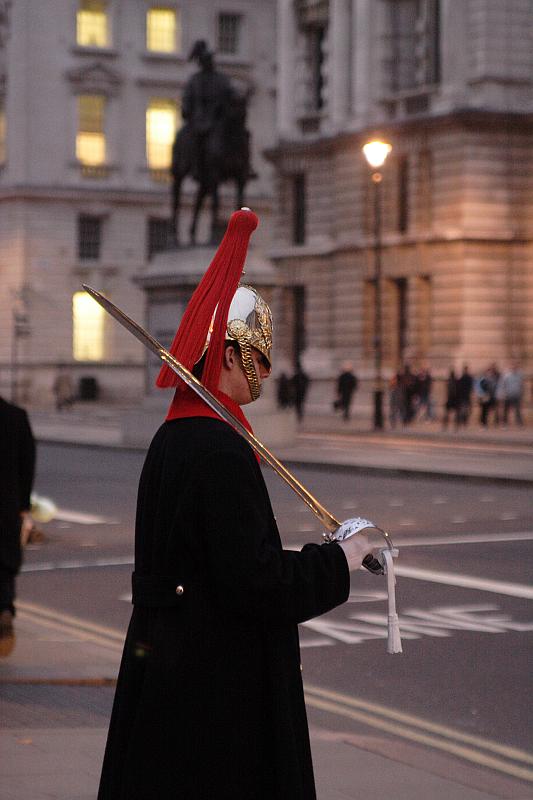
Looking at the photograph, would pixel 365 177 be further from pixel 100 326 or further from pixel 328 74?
pixel 100 326

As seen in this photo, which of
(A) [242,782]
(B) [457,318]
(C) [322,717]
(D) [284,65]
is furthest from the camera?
(D) [284,65]

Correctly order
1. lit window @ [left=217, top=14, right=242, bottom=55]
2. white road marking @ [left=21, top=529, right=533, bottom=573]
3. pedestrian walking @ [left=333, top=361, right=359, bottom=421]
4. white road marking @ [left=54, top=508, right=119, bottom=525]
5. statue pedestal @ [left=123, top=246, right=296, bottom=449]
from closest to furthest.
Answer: white road marking @ [left=21, top=529, right=533, bottom=573] < white road marking @ [left=54, top=508, right=119, bottom=525] < statue pedestal @ [left=123, top=246, right=296, bottom=449] < pedestrian walking @ [left=333, top=361, right=359, bottom=421] < lit window @ [left=217, top=14, right=242, bottom=55]

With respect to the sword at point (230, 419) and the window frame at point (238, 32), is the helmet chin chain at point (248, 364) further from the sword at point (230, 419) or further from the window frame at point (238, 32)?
the window frame at point (238, 32)

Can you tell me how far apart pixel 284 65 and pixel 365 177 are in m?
7.21

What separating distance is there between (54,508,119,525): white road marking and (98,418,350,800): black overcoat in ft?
48.6

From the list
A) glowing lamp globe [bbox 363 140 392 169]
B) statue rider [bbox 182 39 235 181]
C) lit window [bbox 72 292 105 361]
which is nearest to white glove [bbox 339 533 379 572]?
statue rider [bbox 182 39 235 181]

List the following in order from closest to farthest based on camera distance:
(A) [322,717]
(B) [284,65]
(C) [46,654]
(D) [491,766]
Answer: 1. (D) [491,766]
2. (A) [322,717]
3. (C) [46,654]
4. (B) [284,65]

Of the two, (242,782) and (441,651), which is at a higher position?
(242,782)

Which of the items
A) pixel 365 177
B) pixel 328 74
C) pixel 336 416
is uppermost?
pixel 328 74

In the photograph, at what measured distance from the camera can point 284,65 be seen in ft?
198

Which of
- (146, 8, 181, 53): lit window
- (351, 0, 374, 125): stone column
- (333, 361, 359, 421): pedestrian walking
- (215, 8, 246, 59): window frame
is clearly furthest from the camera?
(215, 8, 246, 59): window frame

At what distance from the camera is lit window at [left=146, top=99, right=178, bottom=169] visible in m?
72.8

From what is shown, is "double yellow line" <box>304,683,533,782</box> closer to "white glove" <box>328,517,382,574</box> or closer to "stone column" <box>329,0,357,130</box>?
"white glove" <box>328,517,382,574</box>

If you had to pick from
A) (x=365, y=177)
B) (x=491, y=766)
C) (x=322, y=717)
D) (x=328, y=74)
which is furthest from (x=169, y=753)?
(x=328, y=74)
